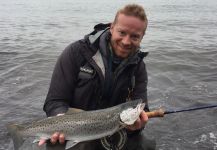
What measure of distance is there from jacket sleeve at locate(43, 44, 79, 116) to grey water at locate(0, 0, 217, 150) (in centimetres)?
213

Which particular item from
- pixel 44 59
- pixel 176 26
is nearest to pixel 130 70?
pixel 44 59

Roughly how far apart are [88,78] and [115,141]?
3.68 feet

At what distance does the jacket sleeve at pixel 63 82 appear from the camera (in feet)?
16.2

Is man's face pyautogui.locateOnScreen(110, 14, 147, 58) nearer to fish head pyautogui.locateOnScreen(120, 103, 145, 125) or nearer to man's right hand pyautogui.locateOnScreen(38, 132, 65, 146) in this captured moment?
fish head pyautogui.locateOnScreen(120, 103, 145, 125)

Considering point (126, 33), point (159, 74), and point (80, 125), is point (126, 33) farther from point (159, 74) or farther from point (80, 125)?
point (159, 74)

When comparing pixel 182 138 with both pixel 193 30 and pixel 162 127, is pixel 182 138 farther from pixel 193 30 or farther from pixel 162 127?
pixel 193 30

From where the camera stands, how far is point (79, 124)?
4426 mm

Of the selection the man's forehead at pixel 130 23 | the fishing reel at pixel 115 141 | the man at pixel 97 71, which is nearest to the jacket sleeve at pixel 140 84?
the man at pixel 97 71

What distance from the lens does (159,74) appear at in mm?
11602

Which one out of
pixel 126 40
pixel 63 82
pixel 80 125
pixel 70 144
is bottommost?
pixel 70 144

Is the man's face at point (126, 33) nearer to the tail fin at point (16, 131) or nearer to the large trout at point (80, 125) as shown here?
the large trout at point (80, 125)

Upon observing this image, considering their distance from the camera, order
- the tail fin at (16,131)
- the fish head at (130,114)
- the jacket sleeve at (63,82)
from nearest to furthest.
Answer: the fish head at (130,114) < the tail fin at (16,131) < the jacket sleeve at (63,82)

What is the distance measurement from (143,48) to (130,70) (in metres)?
10.8

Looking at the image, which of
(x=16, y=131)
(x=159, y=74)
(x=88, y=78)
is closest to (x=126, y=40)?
(x=88, y=78)
